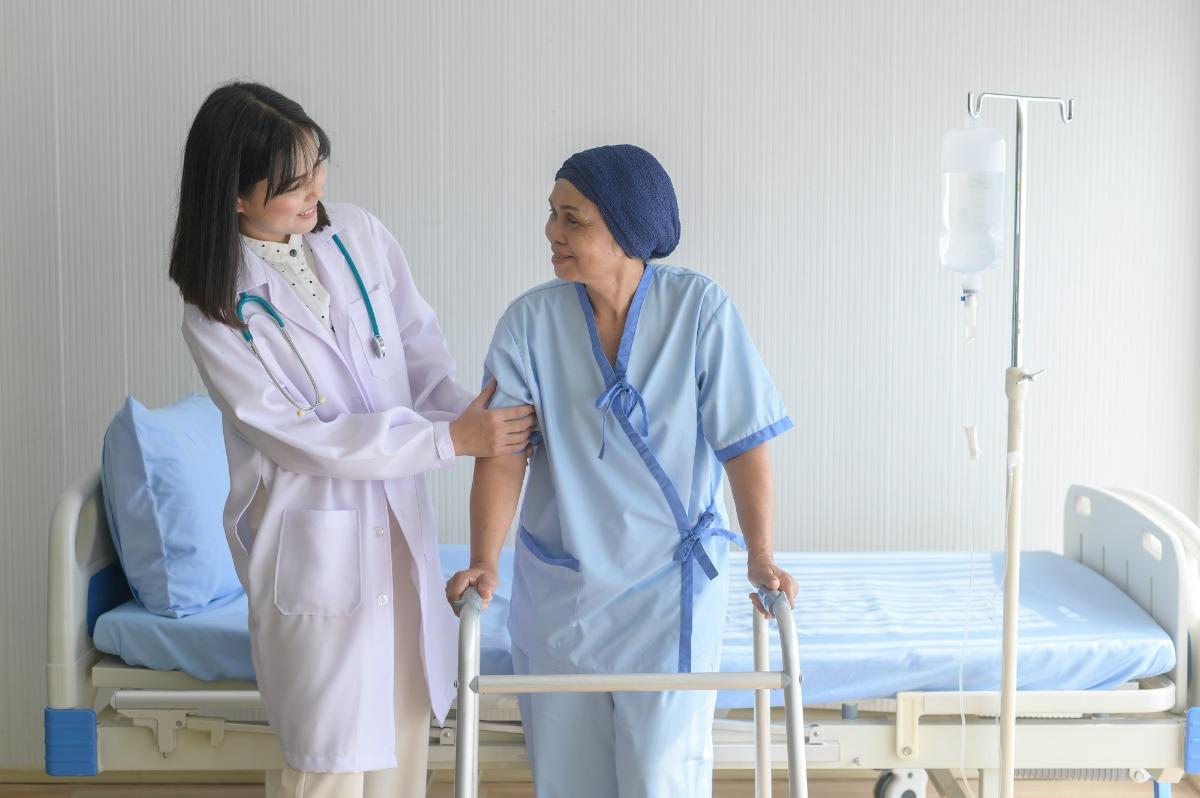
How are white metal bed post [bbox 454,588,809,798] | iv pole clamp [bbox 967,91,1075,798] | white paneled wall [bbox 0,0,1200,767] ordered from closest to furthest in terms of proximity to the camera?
1. white metal bed post [bbox 454,588,809,798]
2. iv pole clamp [bbox 967,91,1075,798]
3. white paneled wall [bbox 0,0,1200,767]

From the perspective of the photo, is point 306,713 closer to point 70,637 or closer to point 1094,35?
point 70,637

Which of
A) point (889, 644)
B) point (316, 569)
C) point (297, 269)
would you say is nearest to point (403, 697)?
point (316, 569)

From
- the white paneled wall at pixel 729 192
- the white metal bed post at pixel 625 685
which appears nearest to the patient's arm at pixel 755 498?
the white metal bed post at pixel 625 685

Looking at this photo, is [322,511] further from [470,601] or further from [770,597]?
[770,597]

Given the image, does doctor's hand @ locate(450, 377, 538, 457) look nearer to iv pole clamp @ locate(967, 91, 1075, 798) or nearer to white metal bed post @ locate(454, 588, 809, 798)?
white metal bed post @ locate(454, 588, 809, 798)

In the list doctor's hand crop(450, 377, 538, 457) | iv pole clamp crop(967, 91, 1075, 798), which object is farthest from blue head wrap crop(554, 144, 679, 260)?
iv pole clamp crop(967, 91, 1075, 798)

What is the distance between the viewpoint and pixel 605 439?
1727 millimetres

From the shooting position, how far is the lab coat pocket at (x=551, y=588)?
5.71 ft

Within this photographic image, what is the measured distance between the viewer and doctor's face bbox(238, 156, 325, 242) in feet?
5.75

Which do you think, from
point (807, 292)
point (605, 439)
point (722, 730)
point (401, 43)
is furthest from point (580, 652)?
point (401, 43)

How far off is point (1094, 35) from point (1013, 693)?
67.5 inches

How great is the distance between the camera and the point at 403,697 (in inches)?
74.3

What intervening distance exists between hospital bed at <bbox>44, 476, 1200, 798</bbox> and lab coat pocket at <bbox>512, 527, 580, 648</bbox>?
395mm

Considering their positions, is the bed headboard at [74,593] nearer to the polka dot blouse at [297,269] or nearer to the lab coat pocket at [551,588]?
the polka dot blouse at [297,269]
